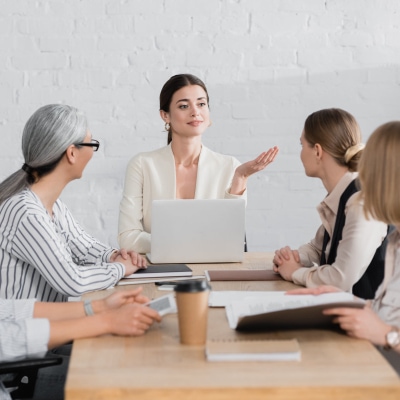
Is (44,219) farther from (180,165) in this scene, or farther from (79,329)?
(180,165)

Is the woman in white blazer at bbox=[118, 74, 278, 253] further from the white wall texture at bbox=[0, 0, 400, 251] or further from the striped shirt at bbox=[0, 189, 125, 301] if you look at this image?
the striped shirt at bbox=[0, 189, 125, 301]

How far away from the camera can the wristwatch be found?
5.14ft

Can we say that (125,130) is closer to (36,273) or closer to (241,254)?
(241,254)

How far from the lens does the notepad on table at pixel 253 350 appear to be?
138cm

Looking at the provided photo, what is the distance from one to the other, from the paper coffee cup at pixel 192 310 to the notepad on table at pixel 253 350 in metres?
0.05

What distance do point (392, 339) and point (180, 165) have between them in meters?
1.95

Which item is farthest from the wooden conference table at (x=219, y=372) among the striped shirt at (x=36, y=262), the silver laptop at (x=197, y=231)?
the silver laptop at (x=197, y=231)

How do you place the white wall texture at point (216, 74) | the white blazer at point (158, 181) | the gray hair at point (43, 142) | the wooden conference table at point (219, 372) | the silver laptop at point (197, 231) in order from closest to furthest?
the wooden conference table at point (219, 372), the gray hair at point (43, 142), the silver laptop at point (197, 231), the white blazer at point (158, 181), the white wall texture at point (216, 74)

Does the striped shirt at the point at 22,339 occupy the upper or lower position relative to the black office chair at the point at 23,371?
upper

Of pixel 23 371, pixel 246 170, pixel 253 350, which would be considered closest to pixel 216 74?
pixel 246 170

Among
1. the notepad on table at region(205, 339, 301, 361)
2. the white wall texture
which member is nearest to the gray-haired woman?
the notepad on table at region(205, 339, 301, 361)

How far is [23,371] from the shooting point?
1673 mm

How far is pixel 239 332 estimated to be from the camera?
1.61 metres

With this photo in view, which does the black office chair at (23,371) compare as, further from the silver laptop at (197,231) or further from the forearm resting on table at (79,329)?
the silver laptop at (197,231)
